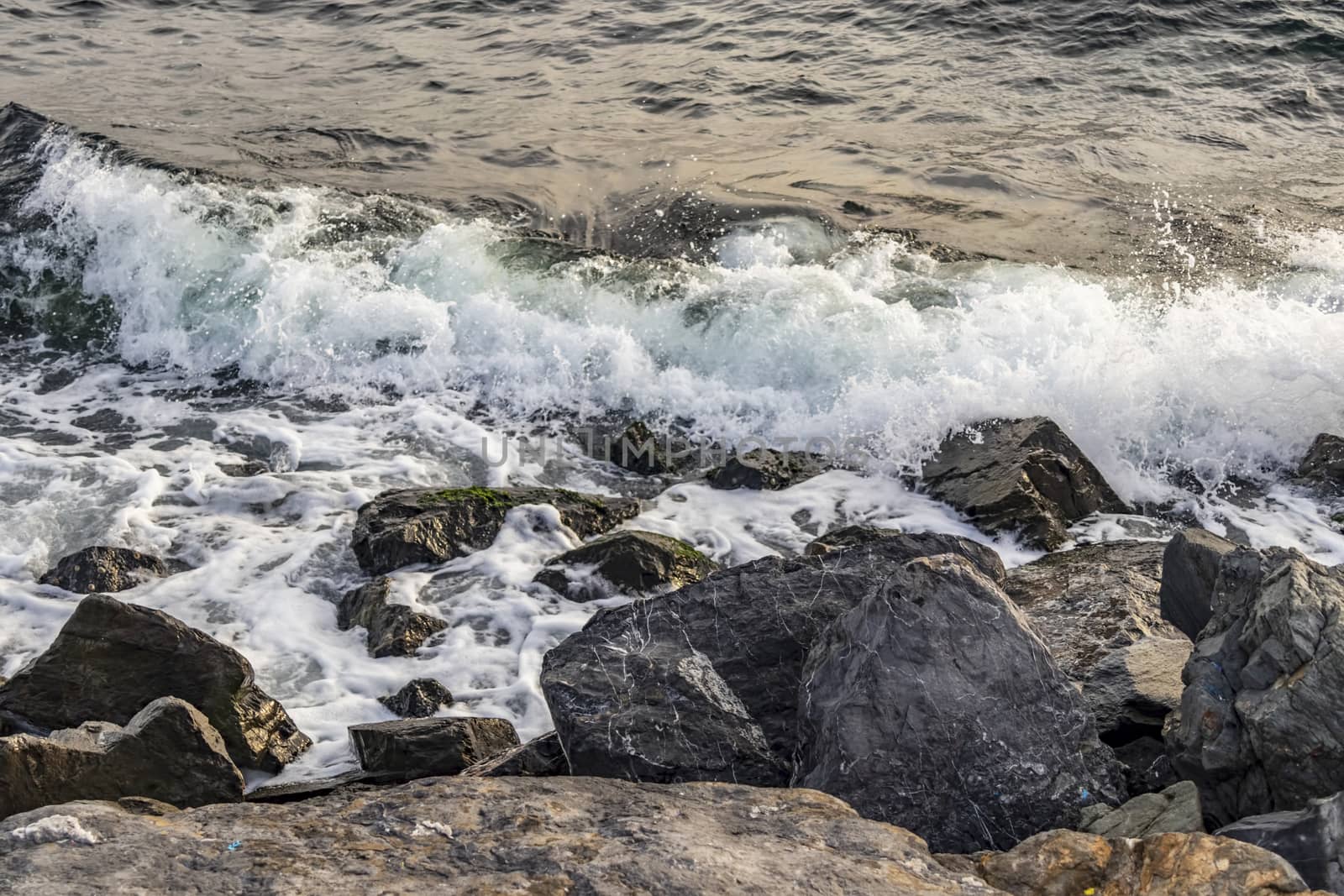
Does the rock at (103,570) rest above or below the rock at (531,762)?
below

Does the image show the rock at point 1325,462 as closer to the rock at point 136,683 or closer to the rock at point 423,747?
the rock at point 423,747

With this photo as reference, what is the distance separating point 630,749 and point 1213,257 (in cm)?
838

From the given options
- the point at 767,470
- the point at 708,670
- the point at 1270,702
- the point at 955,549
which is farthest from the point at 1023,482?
the point at 1270,702

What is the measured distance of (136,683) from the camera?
4.88m

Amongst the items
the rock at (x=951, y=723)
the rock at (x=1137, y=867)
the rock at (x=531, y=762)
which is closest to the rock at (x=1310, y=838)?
the rock at (x=1137, y=867)

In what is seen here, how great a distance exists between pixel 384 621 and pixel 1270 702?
159 inches

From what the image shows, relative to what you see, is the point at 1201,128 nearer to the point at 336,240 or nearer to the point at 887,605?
the point at 336,240

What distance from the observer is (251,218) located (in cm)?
1084

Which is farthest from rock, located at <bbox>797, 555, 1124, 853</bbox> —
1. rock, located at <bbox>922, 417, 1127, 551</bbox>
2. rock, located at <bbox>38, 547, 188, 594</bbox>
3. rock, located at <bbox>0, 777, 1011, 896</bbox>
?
rock, located at <bbox>38, 547, 188, 594</bbox>

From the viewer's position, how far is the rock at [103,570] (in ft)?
20.2

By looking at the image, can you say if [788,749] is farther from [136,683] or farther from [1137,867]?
[136,683]

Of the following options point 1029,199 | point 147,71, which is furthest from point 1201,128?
point 147,71

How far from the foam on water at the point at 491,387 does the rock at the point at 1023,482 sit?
0.48ft

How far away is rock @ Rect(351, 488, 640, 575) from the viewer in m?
6.39
